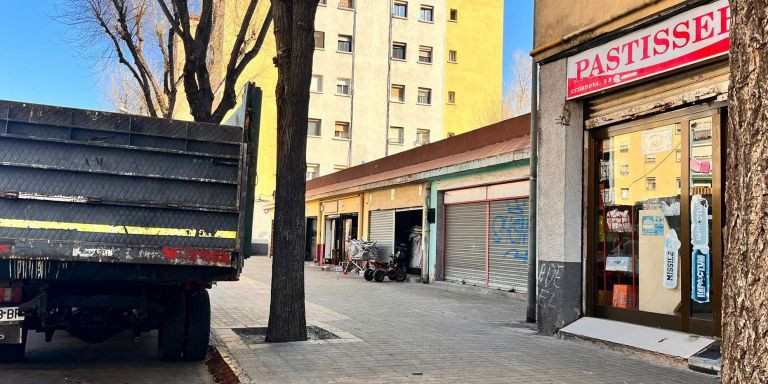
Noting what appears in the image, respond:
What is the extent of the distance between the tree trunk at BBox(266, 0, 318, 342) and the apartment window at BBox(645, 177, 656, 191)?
4.58 m

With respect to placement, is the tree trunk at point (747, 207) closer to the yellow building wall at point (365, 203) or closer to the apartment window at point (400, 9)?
the yellow building wall at point (365, 203)

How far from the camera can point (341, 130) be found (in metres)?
42.1

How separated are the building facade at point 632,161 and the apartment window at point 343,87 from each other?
32.9 metres

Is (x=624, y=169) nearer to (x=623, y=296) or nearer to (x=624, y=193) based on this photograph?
(x=624, y=193)

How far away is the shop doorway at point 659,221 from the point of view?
7.24 metres

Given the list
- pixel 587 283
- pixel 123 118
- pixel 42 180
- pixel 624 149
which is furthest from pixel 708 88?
pixel 42 180

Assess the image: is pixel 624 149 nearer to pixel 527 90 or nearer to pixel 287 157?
pixel 287 157

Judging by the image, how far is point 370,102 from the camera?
140 feet

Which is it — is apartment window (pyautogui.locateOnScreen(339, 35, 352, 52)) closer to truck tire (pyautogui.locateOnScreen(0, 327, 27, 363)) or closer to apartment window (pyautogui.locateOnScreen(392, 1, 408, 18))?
apartment window (pyautogui.locateOnScreen(392, 1, 408, 18))

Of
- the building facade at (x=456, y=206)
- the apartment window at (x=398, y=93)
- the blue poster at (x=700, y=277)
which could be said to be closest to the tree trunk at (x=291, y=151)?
the blue poster at (x=700, y=277)

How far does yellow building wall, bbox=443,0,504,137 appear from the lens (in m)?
45.6

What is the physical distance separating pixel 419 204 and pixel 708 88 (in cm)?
1266

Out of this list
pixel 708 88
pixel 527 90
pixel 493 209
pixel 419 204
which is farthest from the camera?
pixel 527 90

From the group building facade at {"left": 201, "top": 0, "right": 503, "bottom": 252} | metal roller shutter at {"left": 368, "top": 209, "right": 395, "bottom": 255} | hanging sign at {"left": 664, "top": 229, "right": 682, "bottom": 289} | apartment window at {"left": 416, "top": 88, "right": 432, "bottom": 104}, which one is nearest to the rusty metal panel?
hanging sign at {"left": 664, "top": 229, "right": 682, "bottom": 289}
